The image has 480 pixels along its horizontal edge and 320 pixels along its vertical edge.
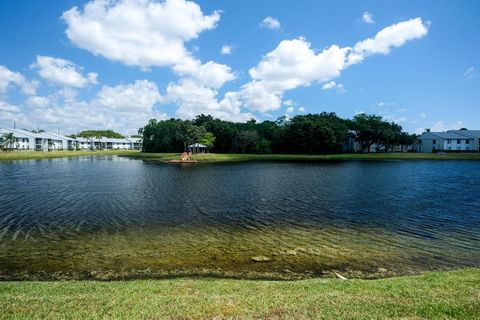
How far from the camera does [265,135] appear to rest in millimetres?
112000

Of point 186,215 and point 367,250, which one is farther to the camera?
point 186,215

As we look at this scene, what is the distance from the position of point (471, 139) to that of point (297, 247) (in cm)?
12071

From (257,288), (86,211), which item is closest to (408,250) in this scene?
(257,288)

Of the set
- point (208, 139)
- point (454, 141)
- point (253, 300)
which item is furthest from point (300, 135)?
point (253, 300)

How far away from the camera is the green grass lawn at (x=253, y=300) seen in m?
6.00

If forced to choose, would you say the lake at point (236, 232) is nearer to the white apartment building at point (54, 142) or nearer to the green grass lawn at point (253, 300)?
the green grass lawn at point (253, 300)

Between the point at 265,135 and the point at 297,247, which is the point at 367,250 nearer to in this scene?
the point at 297,247

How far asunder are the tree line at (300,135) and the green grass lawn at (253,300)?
88.7m

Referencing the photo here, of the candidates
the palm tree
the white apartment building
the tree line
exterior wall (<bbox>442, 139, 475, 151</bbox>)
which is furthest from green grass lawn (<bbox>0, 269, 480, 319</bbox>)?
the white apartment building

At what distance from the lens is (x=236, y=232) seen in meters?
16.1

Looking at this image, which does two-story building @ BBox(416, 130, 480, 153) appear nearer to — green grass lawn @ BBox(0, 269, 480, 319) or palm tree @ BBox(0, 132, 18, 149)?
green grass lawn @ BBox(0, 269, 480, 319)

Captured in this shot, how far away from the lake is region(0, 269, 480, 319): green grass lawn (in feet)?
8.27

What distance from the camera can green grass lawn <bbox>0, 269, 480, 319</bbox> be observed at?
6.00m

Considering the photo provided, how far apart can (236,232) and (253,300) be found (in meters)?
9.36
